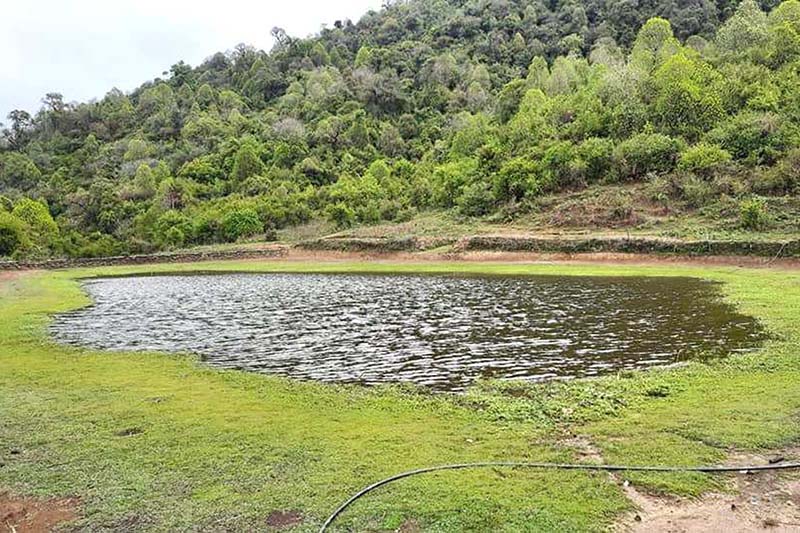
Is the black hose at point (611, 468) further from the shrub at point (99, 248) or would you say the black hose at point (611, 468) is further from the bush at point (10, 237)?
the bush at point (10, 237)

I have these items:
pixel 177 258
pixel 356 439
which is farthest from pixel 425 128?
pixel 356 439

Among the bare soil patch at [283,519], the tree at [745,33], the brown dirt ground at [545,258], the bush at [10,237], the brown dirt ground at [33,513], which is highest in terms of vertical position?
the tree at [745,33]

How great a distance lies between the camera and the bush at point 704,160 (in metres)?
45.0

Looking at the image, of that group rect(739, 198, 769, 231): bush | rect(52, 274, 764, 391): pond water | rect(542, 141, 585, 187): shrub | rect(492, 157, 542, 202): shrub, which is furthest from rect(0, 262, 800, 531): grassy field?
rect(542, 141, 585, 187): shrub

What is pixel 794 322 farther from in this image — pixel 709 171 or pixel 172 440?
pixel 709 171

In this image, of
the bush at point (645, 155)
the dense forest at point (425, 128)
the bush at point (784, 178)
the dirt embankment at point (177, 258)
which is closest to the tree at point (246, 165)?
the dense forest at point (425, 128)

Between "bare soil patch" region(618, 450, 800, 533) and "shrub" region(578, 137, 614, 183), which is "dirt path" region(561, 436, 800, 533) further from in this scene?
"shrub" region(578, 137, 614, 183)

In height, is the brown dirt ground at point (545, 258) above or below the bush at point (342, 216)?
below

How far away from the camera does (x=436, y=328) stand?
17.9 meters

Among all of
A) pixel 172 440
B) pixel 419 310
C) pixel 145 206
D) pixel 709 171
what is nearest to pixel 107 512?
pixel 172 440

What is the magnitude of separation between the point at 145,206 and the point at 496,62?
7785 cm

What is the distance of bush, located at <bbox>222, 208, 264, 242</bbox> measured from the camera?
68.4 meters

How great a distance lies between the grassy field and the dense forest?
3293cm

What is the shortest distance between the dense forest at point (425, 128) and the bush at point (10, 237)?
149mm
